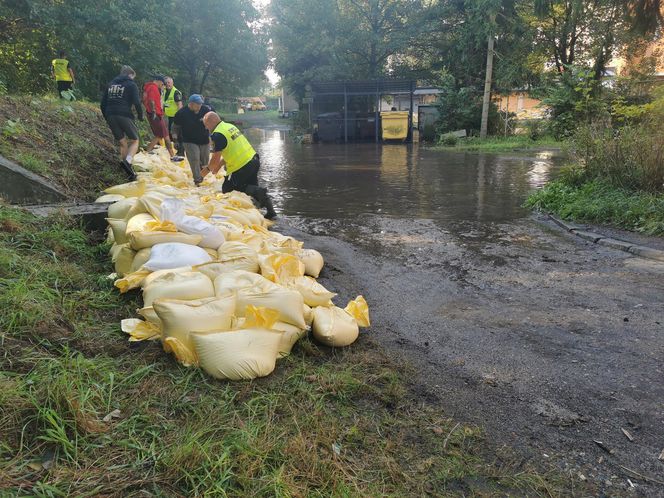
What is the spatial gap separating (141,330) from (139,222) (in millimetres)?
1281

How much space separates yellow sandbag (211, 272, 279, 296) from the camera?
9.59 feet

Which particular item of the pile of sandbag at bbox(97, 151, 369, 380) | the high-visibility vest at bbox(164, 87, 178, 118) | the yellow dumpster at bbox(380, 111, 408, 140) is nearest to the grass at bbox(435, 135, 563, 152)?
the yellow dumpster at bbox(380, 111, 408, 140)

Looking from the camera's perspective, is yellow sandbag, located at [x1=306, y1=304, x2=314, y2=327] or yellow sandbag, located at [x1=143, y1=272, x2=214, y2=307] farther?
yellow sandbag, located at [x1=306, y1=304, x2=314, y2=327]

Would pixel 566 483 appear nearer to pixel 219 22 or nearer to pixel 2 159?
pixel 2 159

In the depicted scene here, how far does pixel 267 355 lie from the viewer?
2.57 metres

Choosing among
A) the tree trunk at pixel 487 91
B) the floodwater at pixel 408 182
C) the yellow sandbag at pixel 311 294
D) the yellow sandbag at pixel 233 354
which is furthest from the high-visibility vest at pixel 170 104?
the tree trunk at pixel 487 91

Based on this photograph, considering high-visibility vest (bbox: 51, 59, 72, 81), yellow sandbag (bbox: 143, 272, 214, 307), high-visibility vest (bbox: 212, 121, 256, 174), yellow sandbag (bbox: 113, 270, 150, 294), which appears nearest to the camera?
yellow sandbag (bbox: 143, 272, 214, 307)

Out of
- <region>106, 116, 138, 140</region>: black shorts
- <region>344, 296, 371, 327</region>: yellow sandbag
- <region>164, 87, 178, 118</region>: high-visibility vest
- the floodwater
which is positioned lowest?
the floodwater

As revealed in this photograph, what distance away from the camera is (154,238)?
3592 millimetres

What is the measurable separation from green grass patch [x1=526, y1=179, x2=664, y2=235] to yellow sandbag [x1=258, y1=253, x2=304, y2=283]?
4557mm

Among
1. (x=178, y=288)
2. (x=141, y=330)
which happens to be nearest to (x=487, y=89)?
(x=178, y=288)

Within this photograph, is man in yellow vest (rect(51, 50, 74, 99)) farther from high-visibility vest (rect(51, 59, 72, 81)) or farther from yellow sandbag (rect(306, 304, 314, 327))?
yellow sandbag (rect(306, 304, 314, 327))

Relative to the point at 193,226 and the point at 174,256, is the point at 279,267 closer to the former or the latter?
the point at 174,256

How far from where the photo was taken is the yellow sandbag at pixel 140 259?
3480 mm
